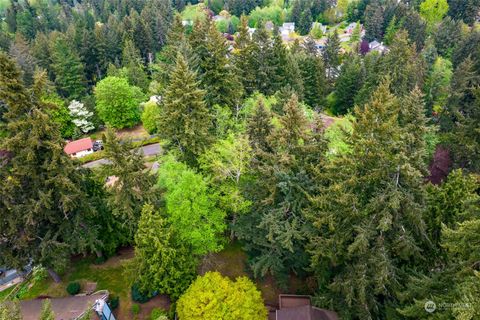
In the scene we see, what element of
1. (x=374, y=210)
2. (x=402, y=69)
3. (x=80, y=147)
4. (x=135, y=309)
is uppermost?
(x=374, y=210)

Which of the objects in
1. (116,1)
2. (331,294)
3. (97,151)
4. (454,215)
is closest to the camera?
(454,215)

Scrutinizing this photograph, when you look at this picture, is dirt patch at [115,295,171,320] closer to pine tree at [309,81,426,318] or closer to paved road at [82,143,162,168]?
pine tree at [309,81,426,318]

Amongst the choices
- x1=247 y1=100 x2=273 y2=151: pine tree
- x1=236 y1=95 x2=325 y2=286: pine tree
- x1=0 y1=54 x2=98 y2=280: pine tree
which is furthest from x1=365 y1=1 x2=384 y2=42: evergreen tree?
x1=0 y1=54 x2=98 y2=280: pine tree

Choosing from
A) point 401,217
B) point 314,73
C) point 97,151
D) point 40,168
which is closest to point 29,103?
point 40,168

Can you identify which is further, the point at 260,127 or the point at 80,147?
the point at 80,147

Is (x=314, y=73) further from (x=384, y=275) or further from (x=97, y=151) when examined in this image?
(x=384, y=275)

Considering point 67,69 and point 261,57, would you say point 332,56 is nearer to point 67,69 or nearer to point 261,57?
point 261,57

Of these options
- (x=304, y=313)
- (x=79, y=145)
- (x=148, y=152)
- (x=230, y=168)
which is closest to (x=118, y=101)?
(x=79, y=145)
